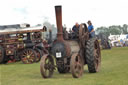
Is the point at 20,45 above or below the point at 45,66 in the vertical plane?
above

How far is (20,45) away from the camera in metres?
17.2

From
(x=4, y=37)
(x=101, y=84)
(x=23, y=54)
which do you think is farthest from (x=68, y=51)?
(x=4, y=37)

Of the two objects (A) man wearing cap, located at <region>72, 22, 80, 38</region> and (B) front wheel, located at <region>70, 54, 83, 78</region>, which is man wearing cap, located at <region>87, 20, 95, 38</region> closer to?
(A) man wearing cap, located at <region>72, 22, 80, 38</region>

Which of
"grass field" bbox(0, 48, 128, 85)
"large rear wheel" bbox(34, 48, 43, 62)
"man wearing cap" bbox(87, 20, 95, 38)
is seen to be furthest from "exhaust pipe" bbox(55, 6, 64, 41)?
"large rear wheel" bbox(34, 48, 43, 62)

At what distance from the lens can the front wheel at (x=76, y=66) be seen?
28.3 feet

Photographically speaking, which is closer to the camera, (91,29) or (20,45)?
(91,29)

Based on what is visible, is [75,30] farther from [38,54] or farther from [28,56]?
[38,54]

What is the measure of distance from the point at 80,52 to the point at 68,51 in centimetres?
84

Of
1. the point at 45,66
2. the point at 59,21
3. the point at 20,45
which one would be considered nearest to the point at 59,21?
the point at 59,21

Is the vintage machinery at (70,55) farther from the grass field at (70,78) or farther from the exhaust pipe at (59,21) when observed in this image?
the grass field at (70,78)

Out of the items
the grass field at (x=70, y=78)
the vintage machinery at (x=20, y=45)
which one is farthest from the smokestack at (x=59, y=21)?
the vintage machinery at (x=20, y=45)

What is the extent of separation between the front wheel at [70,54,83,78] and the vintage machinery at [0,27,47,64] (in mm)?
7923

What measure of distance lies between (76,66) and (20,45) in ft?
28.9

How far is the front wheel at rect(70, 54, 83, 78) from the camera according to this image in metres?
8.61
